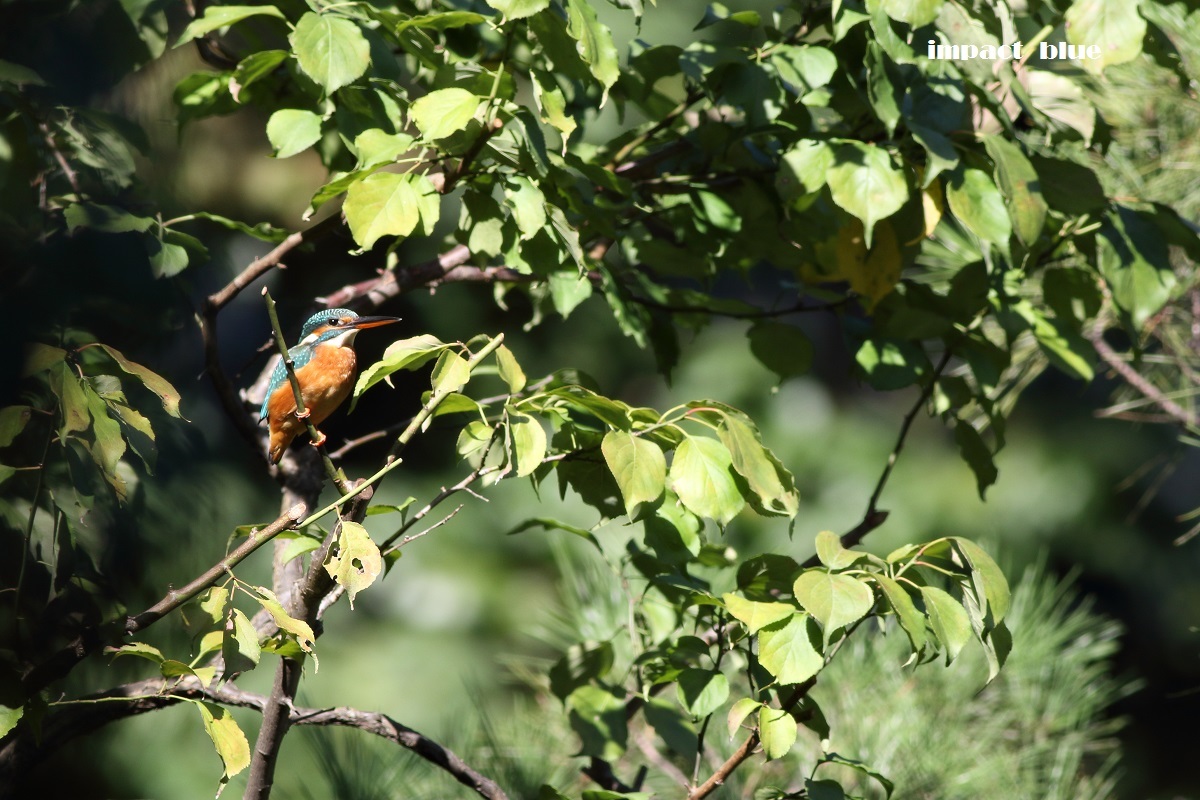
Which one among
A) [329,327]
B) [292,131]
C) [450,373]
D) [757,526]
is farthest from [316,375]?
[757,526]

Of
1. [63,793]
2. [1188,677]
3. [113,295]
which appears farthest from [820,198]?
[1188,677]

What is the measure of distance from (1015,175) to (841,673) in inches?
43.4

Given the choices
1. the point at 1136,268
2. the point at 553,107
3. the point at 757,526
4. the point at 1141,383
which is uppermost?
the point at 553,107

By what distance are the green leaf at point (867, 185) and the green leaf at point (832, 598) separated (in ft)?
1.17

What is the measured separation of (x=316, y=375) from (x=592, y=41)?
0.66m

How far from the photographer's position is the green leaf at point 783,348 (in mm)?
1396

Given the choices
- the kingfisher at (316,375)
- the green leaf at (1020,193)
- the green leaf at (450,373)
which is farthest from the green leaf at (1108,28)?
the kingfisher at (316,375)

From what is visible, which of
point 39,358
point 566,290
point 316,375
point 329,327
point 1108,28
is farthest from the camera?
point 329,327

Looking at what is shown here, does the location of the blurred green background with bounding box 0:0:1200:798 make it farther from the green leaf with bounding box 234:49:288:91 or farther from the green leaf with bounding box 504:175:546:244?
the green leaf with bounding box 504:175:546:244

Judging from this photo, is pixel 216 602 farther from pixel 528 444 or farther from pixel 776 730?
pixel 776 730

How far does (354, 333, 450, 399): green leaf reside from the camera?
918 millimetres

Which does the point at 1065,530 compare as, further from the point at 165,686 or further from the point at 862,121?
the point at 165,686

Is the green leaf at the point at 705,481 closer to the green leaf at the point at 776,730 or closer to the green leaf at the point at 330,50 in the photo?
the green leaf at the point at 776,730

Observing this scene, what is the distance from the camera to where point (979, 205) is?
1.16m
